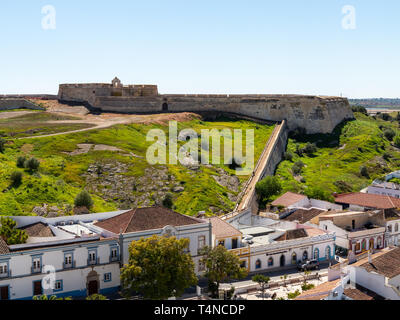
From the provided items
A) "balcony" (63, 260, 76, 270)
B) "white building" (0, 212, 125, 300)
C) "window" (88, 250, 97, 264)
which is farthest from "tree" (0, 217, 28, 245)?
"window" (88, 250, 97, 264)

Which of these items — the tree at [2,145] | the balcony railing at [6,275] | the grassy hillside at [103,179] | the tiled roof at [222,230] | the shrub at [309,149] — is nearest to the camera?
the balcony railing at [6,275]

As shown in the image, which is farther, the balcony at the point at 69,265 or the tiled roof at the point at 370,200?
the tiled roof at the point at 370,200

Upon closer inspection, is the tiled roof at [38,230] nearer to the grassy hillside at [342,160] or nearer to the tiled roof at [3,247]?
the tiled roof at [3,247]

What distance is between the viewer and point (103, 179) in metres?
49.9

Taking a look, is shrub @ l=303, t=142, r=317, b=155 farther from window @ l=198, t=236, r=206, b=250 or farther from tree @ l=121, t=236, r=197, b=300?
tree @ l=121, t=236, r=197, b=300

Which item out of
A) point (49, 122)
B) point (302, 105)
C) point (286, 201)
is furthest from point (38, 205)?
point (302, 105)

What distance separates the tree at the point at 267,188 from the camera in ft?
179

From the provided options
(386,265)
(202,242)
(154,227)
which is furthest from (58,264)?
(386,265)

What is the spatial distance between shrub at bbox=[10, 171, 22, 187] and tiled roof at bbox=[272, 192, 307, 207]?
2528cm

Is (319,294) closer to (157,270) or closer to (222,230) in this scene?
(157,270)

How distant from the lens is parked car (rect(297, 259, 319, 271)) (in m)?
37.7

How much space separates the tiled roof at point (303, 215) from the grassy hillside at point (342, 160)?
6368 mm

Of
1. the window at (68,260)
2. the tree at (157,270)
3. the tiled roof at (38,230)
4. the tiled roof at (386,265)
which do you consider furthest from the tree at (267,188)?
the window at (68,260)
